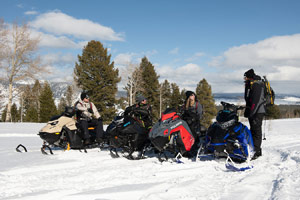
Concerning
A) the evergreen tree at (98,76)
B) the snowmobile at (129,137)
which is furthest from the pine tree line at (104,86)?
the snowmobile at (129,137)

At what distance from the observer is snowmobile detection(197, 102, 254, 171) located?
14.1 ft

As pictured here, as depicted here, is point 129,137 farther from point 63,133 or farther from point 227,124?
point 227,124

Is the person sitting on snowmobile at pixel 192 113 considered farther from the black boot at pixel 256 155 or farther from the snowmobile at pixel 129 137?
the black boot at pixel 256 155

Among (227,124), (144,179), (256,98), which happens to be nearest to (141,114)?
(227,124)

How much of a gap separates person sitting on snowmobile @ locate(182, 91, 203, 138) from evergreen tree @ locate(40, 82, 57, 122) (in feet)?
105

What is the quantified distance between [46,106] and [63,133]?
3134cm

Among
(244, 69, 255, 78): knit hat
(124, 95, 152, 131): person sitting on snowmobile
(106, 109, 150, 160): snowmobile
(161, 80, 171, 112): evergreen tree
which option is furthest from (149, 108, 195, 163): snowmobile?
(161, 80, 171, 112): evergreen tree

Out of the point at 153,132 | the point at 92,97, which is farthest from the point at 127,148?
the point at 92,97

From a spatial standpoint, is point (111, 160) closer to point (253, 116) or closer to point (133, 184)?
point (133, 184)

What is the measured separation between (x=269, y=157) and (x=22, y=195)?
4.28 meters

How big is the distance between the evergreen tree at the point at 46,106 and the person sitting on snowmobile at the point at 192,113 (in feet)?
105

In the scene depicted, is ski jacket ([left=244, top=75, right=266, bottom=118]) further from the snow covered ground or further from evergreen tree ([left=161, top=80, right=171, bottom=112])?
evergreen tree ([left=161, top=80, right=171, bottom=112])

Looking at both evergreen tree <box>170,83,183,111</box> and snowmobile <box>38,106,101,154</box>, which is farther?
evergreen tree <box>170,83,183,111</box>

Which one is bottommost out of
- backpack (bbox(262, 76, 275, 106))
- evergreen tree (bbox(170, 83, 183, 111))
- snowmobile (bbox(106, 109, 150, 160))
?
snowmobile (bbox(106, 109, 150, 160))
